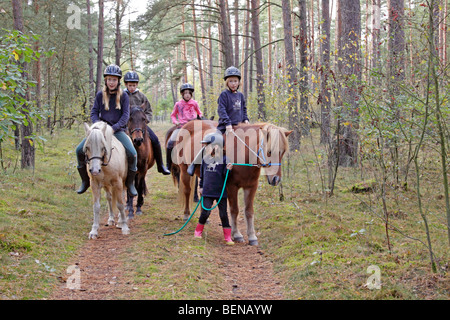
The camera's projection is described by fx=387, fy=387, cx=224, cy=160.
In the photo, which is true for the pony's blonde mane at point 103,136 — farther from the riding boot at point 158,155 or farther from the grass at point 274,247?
the riding boot at point 158,155

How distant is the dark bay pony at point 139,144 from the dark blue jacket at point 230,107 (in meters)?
2.06

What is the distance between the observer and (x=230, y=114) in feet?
22.0

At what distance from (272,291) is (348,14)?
7.93m

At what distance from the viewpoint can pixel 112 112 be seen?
7324mm

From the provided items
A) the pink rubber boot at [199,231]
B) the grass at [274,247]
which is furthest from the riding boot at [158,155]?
the pink rubber boot at [199,231]

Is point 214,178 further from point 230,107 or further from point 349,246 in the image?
point 349,246

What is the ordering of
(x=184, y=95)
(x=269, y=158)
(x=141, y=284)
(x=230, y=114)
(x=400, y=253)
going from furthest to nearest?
(x=184, y=95)
(x=230, y=114)
(x=269, y=158)
(x=400, y=253)
(x=141, y=284)

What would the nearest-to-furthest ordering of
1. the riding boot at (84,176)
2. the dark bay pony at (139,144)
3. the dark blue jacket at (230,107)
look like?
the dark blue jacket at (230,107), the riding boot at (84,176), the dark bay pony at (139,144)

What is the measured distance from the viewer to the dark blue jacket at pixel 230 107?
6.48 meters

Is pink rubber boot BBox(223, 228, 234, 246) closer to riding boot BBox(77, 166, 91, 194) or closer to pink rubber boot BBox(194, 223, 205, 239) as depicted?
pink rubber boot BBox(194, 223, 205, 239)

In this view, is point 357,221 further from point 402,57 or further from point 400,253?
point 402,57

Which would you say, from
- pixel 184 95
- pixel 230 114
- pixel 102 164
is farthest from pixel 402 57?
pixel 102 164

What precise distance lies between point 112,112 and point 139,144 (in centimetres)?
91

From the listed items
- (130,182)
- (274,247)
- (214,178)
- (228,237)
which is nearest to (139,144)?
(130,182)
